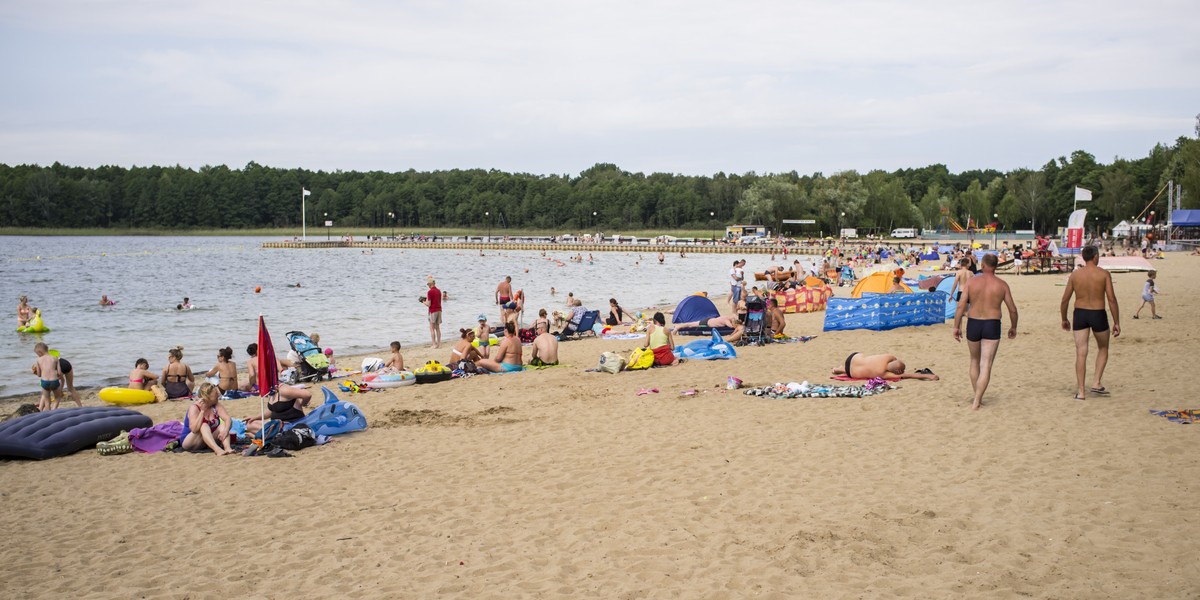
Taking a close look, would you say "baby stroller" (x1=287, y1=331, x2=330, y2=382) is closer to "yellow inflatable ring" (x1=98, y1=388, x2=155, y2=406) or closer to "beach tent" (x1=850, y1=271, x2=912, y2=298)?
"yellow inflatable ring" (x1=98, y1=388, x2=155, y2=406)

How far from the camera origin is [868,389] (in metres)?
8.96

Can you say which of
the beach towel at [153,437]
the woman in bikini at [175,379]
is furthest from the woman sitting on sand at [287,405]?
the woman in bikini at [175,379]

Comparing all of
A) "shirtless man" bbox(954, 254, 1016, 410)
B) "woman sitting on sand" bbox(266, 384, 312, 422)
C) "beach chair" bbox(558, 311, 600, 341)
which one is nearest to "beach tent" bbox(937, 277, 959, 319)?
"shirtless man" bbox(954, 254, 1016, 410)

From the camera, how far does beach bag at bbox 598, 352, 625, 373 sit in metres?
11.4

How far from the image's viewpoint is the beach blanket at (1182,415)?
694cm

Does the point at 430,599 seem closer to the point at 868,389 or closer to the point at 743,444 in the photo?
the point at 743,444

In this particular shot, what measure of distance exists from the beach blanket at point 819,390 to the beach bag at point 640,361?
2294mm


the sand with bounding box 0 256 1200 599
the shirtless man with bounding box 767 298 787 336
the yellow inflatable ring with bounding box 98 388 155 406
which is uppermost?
the shirtless man with bounding box 767 298 787 336

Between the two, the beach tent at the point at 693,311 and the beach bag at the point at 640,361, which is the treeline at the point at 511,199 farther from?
the beach bag at the point at 640,361

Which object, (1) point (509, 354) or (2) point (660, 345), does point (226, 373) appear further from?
(2) point (660, 345)

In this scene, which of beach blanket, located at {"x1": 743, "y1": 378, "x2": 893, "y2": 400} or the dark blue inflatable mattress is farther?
beach blanket, located at {"x1": 743, "y1": 378, "x2": 893, "y2": 400}

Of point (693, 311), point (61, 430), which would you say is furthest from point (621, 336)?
point (61, 430)

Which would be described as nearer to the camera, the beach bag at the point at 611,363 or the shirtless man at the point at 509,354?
the beach bag at the point at 611,363

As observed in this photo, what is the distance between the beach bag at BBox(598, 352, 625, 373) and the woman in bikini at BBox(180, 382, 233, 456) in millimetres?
5125
